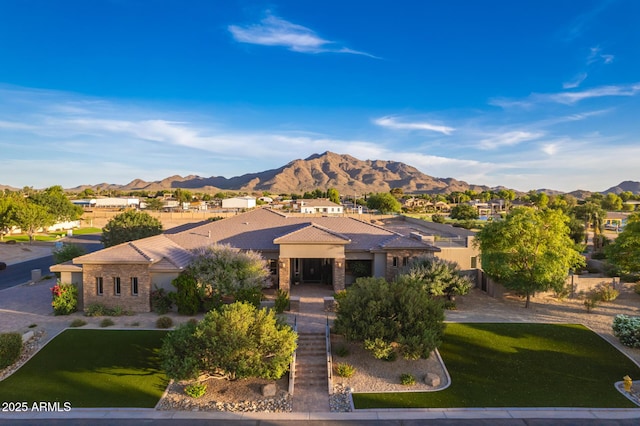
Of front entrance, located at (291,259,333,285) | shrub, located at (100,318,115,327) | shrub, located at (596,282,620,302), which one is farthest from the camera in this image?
front entrance, located at (291,259,333,285)

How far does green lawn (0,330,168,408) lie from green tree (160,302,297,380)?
1.91m

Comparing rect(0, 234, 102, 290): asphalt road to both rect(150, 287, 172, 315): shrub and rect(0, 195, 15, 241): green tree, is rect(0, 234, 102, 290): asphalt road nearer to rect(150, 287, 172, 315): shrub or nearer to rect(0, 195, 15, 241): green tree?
rect(0, 195, 15, 241): green tree

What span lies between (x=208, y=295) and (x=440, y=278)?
15.7 metres

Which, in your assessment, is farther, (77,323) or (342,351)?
(77,323)

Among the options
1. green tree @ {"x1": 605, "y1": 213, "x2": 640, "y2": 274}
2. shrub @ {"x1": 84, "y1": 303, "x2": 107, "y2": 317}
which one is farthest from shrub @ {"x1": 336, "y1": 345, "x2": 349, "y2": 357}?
green tree @ {"x1": 605, "y1": 213, "x2": 640, "y2": 274}

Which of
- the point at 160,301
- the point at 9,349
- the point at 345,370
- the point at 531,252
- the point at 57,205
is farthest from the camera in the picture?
the point at 57,205

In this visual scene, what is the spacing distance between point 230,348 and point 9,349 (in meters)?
11.6

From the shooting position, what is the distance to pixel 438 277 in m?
24.7

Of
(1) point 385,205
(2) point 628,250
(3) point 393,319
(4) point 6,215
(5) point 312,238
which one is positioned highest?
(1) point 385,205

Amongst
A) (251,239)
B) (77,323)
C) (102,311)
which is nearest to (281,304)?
(251,239)

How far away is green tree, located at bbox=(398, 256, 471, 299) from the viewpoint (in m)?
24.5

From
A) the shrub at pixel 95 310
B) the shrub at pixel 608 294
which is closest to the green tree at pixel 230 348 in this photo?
the shrub at pixel 95 310

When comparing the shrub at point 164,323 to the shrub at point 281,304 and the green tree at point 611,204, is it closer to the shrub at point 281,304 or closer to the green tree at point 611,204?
the shrub at point 281,304

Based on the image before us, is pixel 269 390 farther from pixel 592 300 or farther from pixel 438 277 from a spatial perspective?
pixel 592 300
